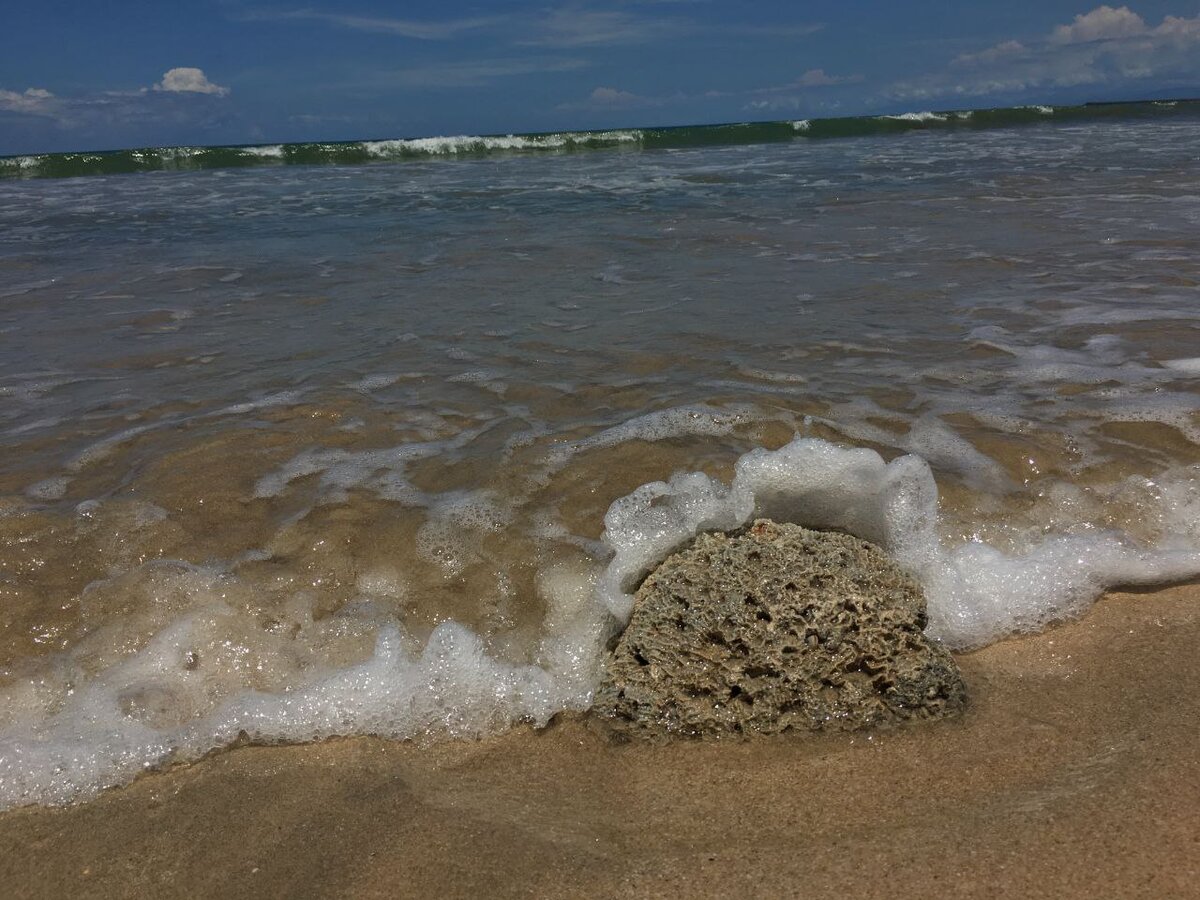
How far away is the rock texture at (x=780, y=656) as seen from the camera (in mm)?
1976

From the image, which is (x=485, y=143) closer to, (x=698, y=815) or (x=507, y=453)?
(x=507, y=453)

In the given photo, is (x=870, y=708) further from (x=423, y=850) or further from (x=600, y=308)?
(x=600, y=308)

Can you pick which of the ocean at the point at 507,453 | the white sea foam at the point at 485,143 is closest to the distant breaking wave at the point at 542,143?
the white sea foam at the point at 485,143

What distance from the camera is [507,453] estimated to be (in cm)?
323

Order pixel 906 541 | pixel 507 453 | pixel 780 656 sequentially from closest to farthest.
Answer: pixel 780 656 → pixel 906 541 → pixel 507 453

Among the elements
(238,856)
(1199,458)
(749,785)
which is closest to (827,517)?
(749,785)

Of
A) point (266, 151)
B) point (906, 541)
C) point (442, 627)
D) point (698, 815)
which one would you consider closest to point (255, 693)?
point (442, 627)

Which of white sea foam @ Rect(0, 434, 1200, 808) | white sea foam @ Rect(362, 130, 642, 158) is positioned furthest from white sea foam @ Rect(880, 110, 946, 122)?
white sea foam @ Rect(0, 434, 1200, 808)

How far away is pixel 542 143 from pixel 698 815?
25.0m

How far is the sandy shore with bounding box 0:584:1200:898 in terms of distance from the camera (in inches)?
62.4

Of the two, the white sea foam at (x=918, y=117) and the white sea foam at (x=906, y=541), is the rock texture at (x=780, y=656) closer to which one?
the white sea foam at (x=906, y=541)

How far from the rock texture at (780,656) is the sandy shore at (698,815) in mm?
61

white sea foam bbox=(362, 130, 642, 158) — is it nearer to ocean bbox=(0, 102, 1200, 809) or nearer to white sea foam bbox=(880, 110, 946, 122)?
white sea foam bbox=(880, 110, 946, 122)

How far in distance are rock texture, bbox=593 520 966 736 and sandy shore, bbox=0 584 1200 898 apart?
6cm
